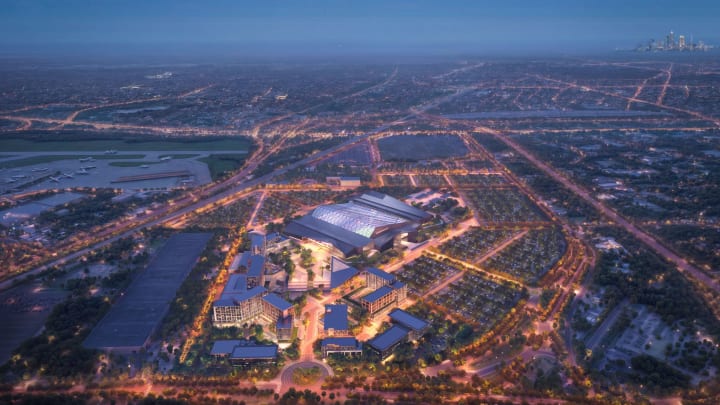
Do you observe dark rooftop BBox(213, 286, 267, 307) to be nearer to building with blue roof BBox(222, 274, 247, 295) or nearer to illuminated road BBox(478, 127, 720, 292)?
building with blue roof BBox(222, 274, 247, 295)

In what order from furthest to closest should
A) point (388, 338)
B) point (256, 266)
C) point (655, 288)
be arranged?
1. point (256, 266)
2. point (655, 288)
3. point (388, 338)

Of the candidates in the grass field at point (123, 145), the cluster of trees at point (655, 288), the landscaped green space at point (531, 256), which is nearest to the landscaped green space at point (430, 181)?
the landscaped green space at point (531, 256)

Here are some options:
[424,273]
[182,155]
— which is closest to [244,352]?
[424,273]

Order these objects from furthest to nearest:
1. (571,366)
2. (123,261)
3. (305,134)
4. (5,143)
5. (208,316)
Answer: (305,134)
(5,143)
(123,261)
(208,316)
(571,366)

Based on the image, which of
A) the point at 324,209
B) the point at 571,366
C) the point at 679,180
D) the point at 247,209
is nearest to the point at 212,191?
the point at 247,209

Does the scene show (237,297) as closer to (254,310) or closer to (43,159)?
(254,310)

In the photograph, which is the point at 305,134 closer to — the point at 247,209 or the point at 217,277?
the point at 247,209
